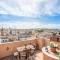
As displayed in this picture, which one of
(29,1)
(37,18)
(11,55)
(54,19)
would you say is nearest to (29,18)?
(37,18)

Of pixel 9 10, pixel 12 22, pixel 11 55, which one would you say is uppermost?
pixel 9 10

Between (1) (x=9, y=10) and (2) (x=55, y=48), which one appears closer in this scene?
(2) (x=55, y=48)

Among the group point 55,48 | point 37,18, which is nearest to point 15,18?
point 37,18

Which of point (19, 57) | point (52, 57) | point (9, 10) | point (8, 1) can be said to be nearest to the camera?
point (52, 57)

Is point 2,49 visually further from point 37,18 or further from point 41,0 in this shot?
point 37,18

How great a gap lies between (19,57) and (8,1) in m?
4.18

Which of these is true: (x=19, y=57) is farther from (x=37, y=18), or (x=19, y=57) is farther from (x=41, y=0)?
(x=37, y=18)

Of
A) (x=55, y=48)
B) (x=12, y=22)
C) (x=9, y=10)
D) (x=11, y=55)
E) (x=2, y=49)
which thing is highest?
(x=9, y=10)

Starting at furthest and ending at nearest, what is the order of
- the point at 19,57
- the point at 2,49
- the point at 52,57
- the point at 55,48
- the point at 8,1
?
1. the point at 8,1
2. the point at 2,49
3. the point at 19,57
4. the point at 55,48
5. the point at 52,57

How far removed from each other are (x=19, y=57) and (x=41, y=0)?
15.0ft

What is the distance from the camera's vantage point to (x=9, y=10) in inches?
321

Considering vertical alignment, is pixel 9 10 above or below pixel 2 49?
above

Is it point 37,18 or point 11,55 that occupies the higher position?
point 37,18

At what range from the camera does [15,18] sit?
11.1 metres
